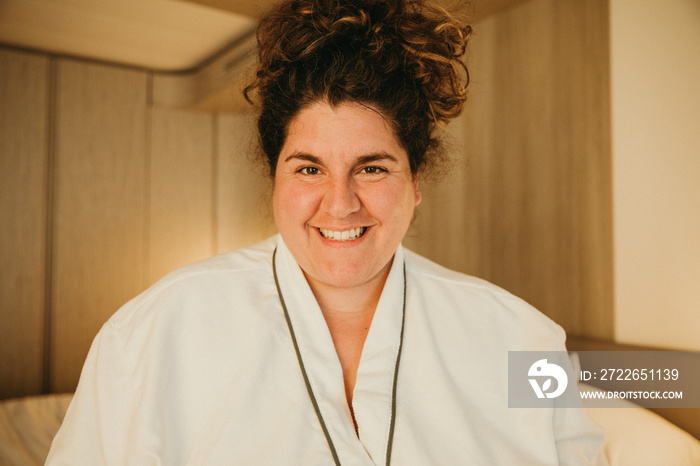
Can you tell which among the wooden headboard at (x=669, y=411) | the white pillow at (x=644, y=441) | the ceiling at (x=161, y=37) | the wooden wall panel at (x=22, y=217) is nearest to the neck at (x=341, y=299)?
the white pillow at (x=644, y=441)

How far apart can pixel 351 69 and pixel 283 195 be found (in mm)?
279

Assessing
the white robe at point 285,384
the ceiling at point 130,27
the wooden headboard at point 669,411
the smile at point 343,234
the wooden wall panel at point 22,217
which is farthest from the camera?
the wooden wall panel at point 22,217

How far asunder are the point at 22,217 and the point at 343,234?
345cm

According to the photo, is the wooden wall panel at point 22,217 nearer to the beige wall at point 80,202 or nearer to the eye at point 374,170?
the beige wall at point 80,202

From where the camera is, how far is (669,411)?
1.41 m

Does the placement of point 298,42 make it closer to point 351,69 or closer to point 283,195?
point 351,69

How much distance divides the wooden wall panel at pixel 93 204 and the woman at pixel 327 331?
309 centimetres

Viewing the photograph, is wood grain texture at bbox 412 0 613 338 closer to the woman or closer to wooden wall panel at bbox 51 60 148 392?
the woman

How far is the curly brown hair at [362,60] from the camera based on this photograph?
955 millimetres

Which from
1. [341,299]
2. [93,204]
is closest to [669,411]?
[341,299]

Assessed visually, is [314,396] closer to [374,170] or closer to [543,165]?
[374,170]

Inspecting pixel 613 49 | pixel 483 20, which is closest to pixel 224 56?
pixel 483 20

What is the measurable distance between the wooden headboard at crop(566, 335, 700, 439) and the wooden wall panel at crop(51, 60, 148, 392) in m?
3.32

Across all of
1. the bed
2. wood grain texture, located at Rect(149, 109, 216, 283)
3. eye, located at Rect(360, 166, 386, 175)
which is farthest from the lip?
wood grain texture, located at Rect(149, 109, 216, 283)
